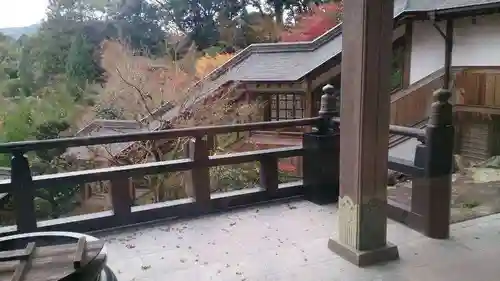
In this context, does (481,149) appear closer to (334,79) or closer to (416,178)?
(334,79)

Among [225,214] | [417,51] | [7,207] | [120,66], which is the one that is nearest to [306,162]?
[225,214]

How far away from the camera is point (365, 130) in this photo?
8.43 feet

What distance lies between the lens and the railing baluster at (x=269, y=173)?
378 centimetres

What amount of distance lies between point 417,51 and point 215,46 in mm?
4687

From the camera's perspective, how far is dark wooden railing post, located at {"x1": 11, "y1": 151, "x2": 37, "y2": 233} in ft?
9.50

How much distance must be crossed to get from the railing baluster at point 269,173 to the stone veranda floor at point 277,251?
1.08ft

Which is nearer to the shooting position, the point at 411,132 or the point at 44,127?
the point at 411,132

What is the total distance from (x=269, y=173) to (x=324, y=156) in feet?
1.57

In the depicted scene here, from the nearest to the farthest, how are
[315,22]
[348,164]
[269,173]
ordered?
1. [348,164]
2. [269,173]
3. [315,22]

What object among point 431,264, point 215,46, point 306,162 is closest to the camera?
point 431,264

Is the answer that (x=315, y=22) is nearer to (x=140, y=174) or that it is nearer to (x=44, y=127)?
(x=44, y=127)

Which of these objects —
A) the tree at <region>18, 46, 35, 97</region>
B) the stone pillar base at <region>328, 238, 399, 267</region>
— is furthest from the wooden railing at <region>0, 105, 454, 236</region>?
the tree at <region>18, 46, 35, 97</region>

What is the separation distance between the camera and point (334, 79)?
8812 mm

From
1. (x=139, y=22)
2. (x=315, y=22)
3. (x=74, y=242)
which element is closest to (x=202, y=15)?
(x=139, y=22)
